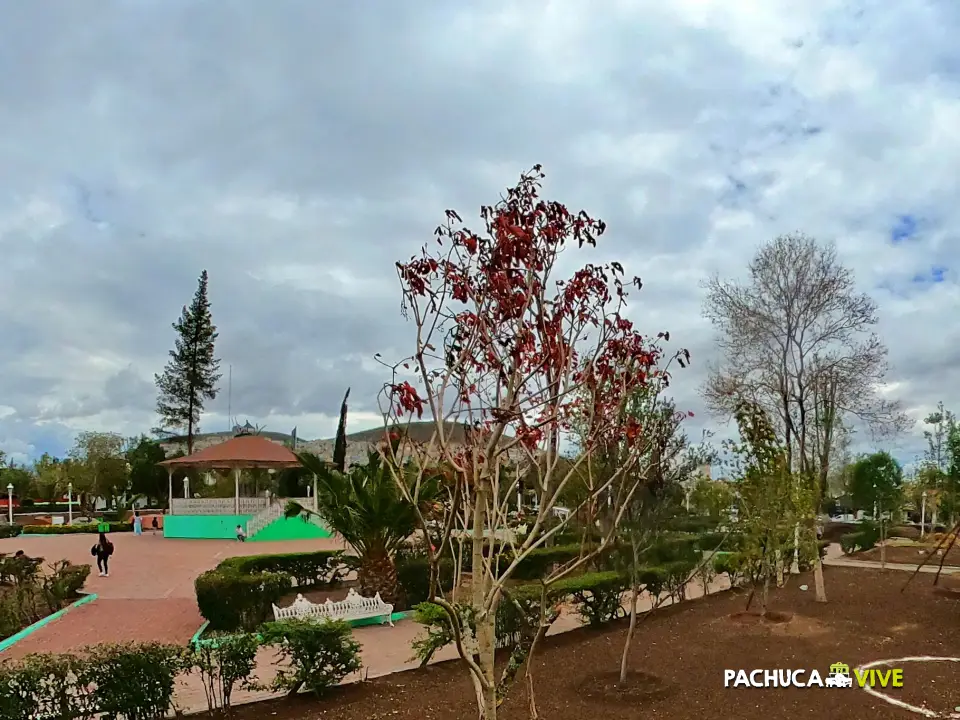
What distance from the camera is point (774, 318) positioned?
1945 centimetres

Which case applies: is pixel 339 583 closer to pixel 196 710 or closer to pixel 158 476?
pixel 196 710

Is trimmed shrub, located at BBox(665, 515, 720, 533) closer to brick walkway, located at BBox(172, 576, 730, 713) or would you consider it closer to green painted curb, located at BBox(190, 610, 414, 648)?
brick walkway, located at BBox(172, 576, 730, 713)

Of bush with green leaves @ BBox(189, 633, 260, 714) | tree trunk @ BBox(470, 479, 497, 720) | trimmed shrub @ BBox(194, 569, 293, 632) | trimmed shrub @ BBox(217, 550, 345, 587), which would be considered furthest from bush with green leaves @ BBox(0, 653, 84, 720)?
trimmed shrub @ BBox(217, 550, 345, 587)

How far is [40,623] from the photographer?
11.3 m

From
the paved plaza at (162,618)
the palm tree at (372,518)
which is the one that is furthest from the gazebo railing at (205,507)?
the palm tree at (372,518)

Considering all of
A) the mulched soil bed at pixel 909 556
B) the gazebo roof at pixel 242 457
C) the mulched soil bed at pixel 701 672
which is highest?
the gazebo roof at pixel 242 457

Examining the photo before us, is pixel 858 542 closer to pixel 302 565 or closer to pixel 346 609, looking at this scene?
pixel 302 565

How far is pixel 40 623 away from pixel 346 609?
4.66m

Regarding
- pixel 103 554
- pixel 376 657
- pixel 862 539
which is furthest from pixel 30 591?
pixel 862 539

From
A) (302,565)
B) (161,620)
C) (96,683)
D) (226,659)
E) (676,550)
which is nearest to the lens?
(96,683)

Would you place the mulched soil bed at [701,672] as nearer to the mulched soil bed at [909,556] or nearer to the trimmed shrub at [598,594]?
the trimmed shrub at [598,594]

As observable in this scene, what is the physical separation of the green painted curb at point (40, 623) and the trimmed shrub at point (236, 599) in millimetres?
2423

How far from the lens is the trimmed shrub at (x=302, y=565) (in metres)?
12.6

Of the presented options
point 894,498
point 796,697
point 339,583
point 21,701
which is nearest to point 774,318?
point 894,498
